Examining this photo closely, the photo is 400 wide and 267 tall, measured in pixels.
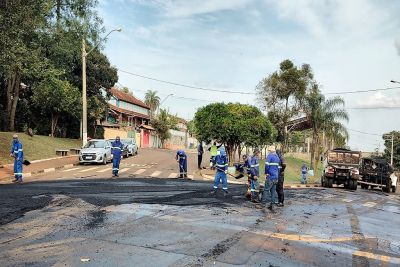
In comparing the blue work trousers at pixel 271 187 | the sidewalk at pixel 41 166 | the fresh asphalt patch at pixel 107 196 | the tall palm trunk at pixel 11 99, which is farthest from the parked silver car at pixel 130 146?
the blue work trousers at pixel 271 187

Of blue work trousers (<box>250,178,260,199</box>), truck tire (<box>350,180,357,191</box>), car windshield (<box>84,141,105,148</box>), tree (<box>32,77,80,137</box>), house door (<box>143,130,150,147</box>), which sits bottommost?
truck tire (<box>350,180,357,191</box>)

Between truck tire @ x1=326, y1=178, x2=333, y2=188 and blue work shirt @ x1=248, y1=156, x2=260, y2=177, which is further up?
blue work shirt @ x1=248, y1=156, x2=260, y2=177

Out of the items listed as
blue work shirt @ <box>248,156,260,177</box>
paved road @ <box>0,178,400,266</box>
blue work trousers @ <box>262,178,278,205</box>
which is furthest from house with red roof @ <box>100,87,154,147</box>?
blue work trousers @ <box>262,178,278,205</box>

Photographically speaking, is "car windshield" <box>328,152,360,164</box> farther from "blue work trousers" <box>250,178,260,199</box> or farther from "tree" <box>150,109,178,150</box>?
"tree" <box>150,109,178,150</box>

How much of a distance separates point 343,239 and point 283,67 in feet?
124

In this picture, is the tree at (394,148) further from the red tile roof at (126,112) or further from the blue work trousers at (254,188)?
the blue work trousers at (254,188)

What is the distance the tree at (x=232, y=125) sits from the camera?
30094 millimetres

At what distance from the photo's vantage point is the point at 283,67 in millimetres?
46000

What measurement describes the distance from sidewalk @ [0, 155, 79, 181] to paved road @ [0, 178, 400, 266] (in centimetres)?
788

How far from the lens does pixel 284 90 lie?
45.3 m

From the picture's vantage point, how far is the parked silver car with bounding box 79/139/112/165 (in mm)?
28203

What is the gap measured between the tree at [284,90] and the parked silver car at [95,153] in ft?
68.8

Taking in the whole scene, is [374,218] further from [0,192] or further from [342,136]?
[342,136]

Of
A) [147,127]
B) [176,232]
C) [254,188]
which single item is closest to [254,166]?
[254,188]
